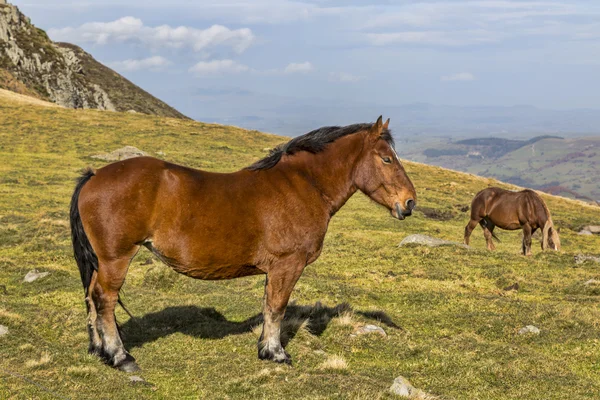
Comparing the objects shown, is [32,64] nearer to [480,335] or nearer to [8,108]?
[8,108]

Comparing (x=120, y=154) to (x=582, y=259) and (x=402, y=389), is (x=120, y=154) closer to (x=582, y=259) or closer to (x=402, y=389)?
(x=582, y=259)

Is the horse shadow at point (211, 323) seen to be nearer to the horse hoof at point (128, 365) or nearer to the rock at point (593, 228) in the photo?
the horse hoof at point (128, 365)

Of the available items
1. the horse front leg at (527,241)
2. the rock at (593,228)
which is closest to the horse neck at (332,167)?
the horse front leg at (527,241)

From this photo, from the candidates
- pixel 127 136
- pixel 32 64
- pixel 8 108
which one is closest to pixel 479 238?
pixel 127 136

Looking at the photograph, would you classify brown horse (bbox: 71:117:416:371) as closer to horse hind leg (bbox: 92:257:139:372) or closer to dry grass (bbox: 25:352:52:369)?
horse hind leg (bbox: 92:257:139:372)

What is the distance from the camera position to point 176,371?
903 centimetres

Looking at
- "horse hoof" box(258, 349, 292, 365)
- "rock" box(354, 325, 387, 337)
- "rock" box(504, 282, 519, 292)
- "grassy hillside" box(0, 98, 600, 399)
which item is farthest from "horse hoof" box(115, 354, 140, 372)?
"rock" box(504, 282, 519, 292)

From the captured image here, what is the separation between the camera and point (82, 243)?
8547 millimetres

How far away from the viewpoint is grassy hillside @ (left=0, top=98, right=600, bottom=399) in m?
8.27

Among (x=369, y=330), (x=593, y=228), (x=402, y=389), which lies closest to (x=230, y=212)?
(x=402, y=389)

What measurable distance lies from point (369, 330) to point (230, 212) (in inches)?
184

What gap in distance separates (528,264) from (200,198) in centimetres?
1784

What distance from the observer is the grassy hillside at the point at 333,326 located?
8273 millimetres

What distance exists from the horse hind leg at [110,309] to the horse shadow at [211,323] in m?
1.51
